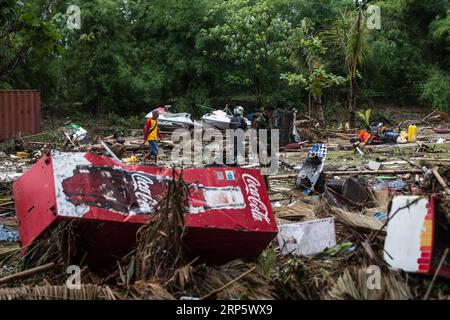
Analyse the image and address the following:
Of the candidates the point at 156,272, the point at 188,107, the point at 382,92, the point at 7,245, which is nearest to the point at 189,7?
the point at 188,107

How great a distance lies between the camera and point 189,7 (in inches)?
1142

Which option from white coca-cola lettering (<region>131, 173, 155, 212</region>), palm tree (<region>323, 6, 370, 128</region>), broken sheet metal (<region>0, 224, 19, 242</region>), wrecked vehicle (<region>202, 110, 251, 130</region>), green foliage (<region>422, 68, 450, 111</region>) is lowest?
broken sheet metal (<region>0, 224, 19, 242</region>)

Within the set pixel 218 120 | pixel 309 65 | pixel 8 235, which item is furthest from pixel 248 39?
pixel 8 235

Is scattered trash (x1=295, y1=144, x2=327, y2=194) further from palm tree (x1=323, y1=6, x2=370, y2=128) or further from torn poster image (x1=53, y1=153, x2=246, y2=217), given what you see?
palm tree (x1=323, y1=6, x2=370, y2=128)

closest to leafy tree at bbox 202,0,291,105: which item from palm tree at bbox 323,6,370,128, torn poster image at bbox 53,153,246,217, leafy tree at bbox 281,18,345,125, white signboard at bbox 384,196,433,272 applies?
leafy tree at bbox 281,18,345,125

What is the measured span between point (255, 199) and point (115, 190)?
53.2 inches

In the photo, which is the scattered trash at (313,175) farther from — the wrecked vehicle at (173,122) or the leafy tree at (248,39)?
the leafy tree at (248,39)

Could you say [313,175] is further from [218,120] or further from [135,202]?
[218,120]

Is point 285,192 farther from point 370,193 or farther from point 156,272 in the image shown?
point 156,272

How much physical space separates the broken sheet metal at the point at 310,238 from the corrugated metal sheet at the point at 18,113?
55.9 feet

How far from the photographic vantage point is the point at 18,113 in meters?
21.1

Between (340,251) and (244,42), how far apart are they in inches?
934

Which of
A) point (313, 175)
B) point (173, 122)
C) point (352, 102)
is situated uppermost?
point (352, 102)

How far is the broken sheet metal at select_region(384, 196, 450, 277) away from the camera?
433 cm
